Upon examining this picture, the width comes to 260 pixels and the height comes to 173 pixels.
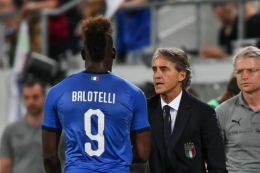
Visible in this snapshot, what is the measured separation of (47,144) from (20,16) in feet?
21.4

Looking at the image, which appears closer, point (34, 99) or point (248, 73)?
point (248, 73)

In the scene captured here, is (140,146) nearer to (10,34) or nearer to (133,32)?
(133,32)

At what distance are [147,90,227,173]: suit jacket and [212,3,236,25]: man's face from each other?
17.5ft

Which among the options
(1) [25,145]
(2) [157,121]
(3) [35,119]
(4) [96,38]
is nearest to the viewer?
(4) [96,38]

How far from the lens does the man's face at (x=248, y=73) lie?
7.65m

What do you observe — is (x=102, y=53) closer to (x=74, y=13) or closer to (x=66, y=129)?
(x=66, y=129)

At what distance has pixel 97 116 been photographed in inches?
253

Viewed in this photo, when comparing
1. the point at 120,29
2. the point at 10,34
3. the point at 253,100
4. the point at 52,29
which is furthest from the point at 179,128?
the point at 10,34

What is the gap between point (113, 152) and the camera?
21.2ft

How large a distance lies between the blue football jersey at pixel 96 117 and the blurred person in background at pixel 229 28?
19.4 feet

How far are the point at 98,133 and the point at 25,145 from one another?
3547mm

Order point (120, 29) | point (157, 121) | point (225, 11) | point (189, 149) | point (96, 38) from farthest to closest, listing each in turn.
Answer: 1. point (120, 29)
2. point (225, 11)
3. point (157, 121)
4. point (189, 149)
5. point (96, 38)

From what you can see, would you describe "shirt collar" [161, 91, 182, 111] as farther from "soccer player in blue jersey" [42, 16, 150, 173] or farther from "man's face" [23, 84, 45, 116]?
"man's face" [23, 84, 45, 116]

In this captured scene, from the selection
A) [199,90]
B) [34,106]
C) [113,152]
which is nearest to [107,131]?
[113,152]
